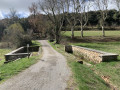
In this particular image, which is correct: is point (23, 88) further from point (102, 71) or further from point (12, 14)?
point (12, 14)

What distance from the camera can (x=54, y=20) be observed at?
27.2m

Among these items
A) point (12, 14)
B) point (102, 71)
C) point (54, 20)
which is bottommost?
point (102, 71)

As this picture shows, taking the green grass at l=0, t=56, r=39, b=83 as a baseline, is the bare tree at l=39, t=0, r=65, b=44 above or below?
above

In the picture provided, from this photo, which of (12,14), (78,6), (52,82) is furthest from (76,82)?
(12,14)

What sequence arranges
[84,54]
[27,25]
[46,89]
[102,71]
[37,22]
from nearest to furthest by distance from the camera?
1. [46,89]
2. [102,71]
3. [84,54]
4. [37,22]
5. [27,25]

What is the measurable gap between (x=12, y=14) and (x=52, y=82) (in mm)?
58018

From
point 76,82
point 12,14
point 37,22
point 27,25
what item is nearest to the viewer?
point 76,82

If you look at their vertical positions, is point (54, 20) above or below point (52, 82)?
above

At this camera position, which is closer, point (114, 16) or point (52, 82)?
point (52, 82)

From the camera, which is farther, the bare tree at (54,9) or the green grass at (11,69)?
the bare tree at (54,9)

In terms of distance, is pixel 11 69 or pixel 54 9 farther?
pixel 54 9

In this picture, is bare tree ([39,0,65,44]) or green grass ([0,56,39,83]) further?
bare tree ([39,0,65,44])

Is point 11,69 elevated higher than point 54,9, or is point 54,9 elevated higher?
point 54,9

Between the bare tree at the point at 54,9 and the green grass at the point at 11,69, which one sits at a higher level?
the bare tree at the point at 54,9
